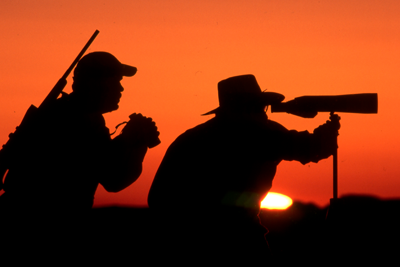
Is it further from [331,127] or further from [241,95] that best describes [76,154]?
[331,127]

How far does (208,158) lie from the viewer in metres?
4.48

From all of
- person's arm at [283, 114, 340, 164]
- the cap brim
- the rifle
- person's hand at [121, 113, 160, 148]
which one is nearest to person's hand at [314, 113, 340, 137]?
person's arm at [283, 114, 340, 164]

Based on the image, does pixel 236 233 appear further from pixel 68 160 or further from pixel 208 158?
pixel 68 160

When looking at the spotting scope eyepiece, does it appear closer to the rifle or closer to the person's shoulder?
the person's shoulder

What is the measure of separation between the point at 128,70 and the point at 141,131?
685mm

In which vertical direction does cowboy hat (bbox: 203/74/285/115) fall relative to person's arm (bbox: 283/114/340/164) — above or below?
above

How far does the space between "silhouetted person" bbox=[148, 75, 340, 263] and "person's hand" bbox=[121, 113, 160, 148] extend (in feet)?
1.92

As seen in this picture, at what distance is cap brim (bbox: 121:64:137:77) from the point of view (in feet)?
14.2

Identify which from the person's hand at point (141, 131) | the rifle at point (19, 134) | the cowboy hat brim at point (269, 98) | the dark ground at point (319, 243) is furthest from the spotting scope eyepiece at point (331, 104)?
the rifle at point (19, 134)

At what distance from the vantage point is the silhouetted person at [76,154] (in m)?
3.73

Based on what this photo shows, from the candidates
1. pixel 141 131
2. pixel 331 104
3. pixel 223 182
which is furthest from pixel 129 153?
pixel 331 104

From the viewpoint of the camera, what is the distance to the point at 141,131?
397cm

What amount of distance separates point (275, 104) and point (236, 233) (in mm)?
1227

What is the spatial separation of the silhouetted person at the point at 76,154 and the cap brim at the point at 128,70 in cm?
16
